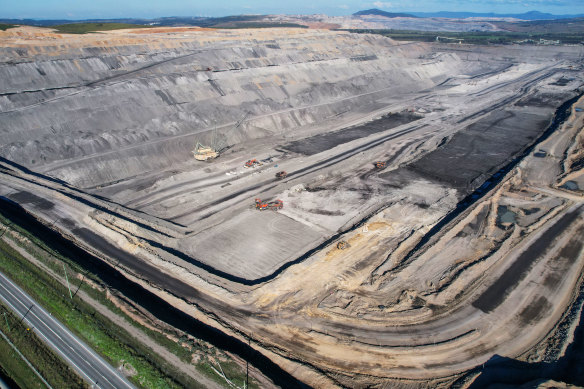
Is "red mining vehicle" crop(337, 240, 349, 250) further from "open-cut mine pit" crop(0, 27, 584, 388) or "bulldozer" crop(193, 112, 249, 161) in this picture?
"bulldozer" crop(193, 112, 249, 161)

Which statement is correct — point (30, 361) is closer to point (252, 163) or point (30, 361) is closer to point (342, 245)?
point (342, 245)

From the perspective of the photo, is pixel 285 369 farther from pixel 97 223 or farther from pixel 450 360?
pixel 97 223

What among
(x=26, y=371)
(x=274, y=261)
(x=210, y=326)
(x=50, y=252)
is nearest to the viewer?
(x=26, y=371)

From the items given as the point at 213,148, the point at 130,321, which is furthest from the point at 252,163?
the point at 130,321

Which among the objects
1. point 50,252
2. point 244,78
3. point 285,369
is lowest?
point 285,369

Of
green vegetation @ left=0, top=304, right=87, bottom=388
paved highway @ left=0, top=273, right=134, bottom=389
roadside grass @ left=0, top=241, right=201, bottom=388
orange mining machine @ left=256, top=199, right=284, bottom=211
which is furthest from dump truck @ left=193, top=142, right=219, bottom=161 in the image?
green vegetation @ left=0, top=304, right=87, bottom=388

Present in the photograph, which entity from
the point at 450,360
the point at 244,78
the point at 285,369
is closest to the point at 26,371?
the point at 285,369
